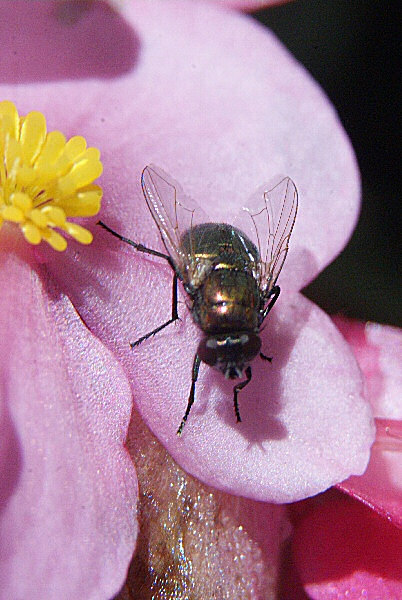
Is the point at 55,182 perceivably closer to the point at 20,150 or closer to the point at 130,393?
the point at 20,150

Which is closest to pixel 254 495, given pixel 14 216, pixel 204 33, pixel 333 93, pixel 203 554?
pixel 203 554

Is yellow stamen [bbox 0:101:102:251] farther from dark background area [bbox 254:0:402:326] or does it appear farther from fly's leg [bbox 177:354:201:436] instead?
dark background area [bbox 254:0:402:326]

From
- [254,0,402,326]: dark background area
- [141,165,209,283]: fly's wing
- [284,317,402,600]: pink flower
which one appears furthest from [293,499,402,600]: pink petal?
[254,0,402,326]: dark background area

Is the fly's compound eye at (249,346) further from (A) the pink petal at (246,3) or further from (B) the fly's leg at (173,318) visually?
(A) the pink petal at (246,3)

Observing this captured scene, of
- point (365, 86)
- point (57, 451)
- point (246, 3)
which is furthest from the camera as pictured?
point (365, 86)

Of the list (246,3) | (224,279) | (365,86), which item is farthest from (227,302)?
(365,86)

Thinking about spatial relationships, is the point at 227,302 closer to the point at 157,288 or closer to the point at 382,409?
the point at 157,288
